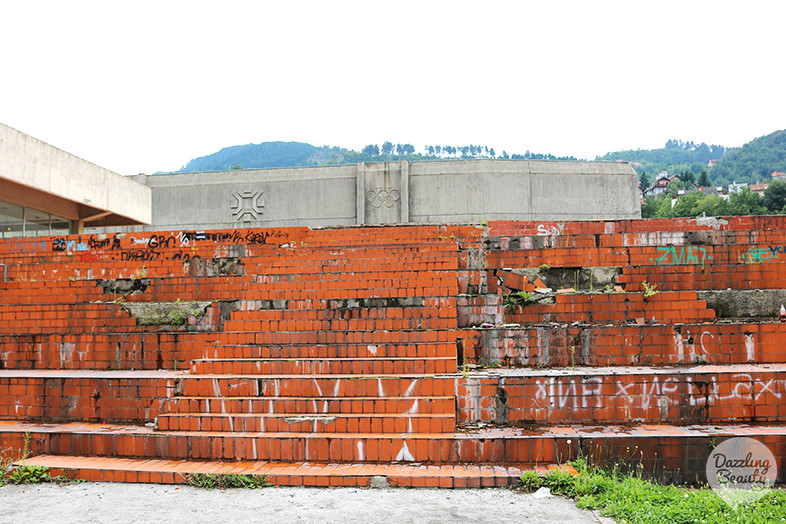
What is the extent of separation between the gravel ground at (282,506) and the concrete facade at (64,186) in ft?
35.2

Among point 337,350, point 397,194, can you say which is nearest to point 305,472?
point 337,350

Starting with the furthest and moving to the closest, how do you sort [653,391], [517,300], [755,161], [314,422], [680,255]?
[755,161], [680,255], [517,300], [653,391], [314,422]

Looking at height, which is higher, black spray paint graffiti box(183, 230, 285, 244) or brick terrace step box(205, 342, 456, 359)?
black spray paint graffiti box(183, 230, 285, 244)

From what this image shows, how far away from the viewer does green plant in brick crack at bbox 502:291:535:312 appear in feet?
22.5

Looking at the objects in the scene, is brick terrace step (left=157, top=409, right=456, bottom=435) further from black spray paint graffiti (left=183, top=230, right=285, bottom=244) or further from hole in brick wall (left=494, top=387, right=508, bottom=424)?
black spray paint graffiti (left=183, top=230, right=285, bottom=244)

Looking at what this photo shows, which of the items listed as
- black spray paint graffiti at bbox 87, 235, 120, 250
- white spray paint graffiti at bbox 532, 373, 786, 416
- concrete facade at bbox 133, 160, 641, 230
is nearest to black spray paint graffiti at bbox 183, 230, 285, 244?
black spray paint graffiti at bbox 87, 235, 120, 250

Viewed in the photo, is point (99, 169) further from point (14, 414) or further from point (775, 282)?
point (775, 282)

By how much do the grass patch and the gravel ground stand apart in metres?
0.15

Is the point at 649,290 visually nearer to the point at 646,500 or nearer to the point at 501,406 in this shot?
the point at 501,406

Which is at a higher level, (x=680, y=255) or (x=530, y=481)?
(x=680, y=255)

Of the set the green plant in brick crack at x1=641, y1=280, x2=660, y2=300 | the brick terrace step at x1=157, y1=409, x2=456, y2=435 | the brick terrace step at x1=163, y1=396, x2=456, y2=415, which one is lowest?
the brick terrace step at x1=157, y1=409, x2=456, y2=435

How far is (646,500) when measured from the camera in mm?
4047

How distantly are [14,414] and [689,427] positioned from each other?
22.8 feet
